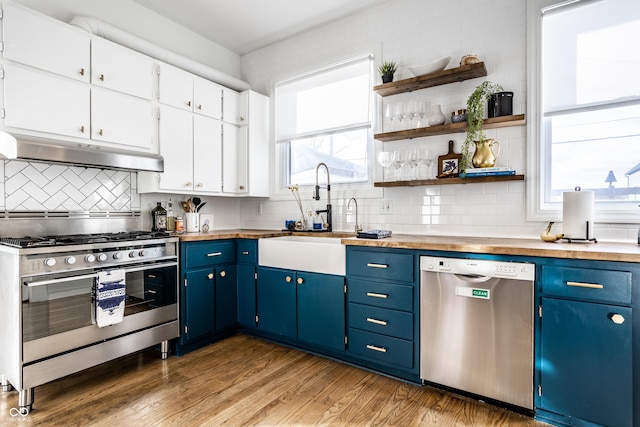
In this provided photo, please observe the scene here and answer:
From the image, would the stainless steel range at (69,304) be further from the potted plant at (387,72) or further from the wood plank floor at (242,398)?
the potted plant at (387,72)

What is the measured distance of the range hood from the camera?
7.50 feet

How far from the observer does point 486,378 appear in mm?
2139

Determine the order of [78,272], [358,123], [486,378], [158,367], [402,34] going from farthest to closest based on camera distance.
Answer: [358,123]
[402,34]
[158,367]
[78,272]
[486,378]

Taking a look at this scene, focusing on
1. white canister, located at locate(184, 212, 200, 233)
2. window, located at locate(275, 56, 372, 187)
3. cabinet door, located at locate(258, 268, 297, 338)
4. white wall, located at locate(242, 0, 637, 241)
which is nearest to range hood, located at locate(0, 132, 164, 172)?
white canister, located at locate(184, 212, 200, 233)

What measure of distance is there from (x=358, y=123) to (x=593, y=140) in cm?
186

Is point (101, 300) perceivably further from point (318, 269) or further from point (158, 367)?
point (318, 269)

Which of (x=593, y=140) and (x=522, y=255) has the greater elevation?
(x=593, y=140)

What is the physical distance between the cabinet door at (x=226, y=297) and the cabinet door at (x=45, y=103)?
152 cm

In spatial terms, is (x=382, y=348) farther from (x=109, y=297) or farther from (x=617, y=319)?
(x=109, y=297)

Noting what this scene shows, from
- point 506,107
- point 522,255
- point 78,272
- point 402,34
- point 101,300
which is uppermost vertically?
point 402,34

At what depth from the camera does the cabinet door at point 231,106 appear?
3771 mm

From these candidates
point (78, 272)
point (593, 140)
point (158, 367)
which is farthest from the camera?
point (158, 367)

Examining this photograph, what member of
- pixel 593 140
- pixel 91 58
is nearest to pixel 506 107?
pixel 593 140

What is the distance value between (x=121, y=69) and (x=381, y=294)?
2641mm
